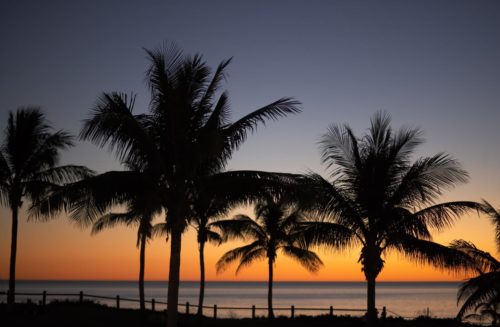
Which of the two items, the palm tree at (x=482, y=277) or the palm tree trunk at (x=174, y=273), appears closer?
the palm tree trunk at (x=174, y=273)

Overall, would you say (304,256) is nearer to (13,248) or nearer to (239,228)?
(239,228)

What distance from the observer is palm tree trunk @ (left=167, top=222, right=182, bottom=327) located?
13.6 metres

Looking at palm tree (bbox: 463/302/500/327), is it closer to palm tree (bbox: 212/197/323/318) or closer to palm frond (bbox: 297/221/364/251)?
palm frond (bbox: 297/221/364/251)

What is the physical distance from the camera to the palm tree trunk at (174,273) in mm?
13594

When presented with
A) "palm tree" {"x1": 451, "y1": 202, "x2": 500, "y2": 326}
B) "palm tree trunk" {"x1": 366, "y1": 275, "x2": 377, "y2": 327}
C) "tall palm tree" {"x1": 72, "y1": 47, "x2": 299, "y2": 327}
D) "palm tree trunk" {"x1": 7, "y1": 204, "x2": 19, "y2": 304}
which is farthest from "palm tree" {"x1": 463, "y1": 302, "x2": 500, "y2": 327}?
"palm tree trunk" {"x1": 7, "y1": 204, "x2": 19, "y2": 304}

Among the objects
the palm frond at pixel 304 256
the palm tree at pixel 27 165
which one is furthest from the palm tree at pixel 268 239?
the palm tree at pixel 27 165

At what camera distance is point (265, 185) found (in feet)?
47.8

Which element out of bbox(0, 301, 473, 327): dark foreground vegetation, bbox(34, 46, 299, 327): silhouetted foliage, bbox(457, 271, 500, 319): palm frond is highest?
bbox(34, 46, 299, 327): silhouetted foliage

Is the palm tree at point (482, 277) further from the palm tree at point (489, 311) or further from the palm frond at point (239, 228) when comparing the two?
the palm frond at point (239, 228)

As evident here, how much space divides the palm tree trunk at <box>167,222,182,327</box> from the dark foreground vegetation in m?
10.7

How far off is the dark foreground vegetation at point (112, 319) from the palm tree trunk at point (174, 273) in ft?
35.1

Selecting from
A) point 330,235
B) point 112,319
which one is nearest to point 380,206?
point 330,235

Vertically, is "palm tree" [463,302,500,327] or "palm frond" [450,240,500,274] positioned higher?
"palm frond" [450,240,500,274]

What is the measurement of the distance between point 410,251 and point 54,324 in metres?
14.1
